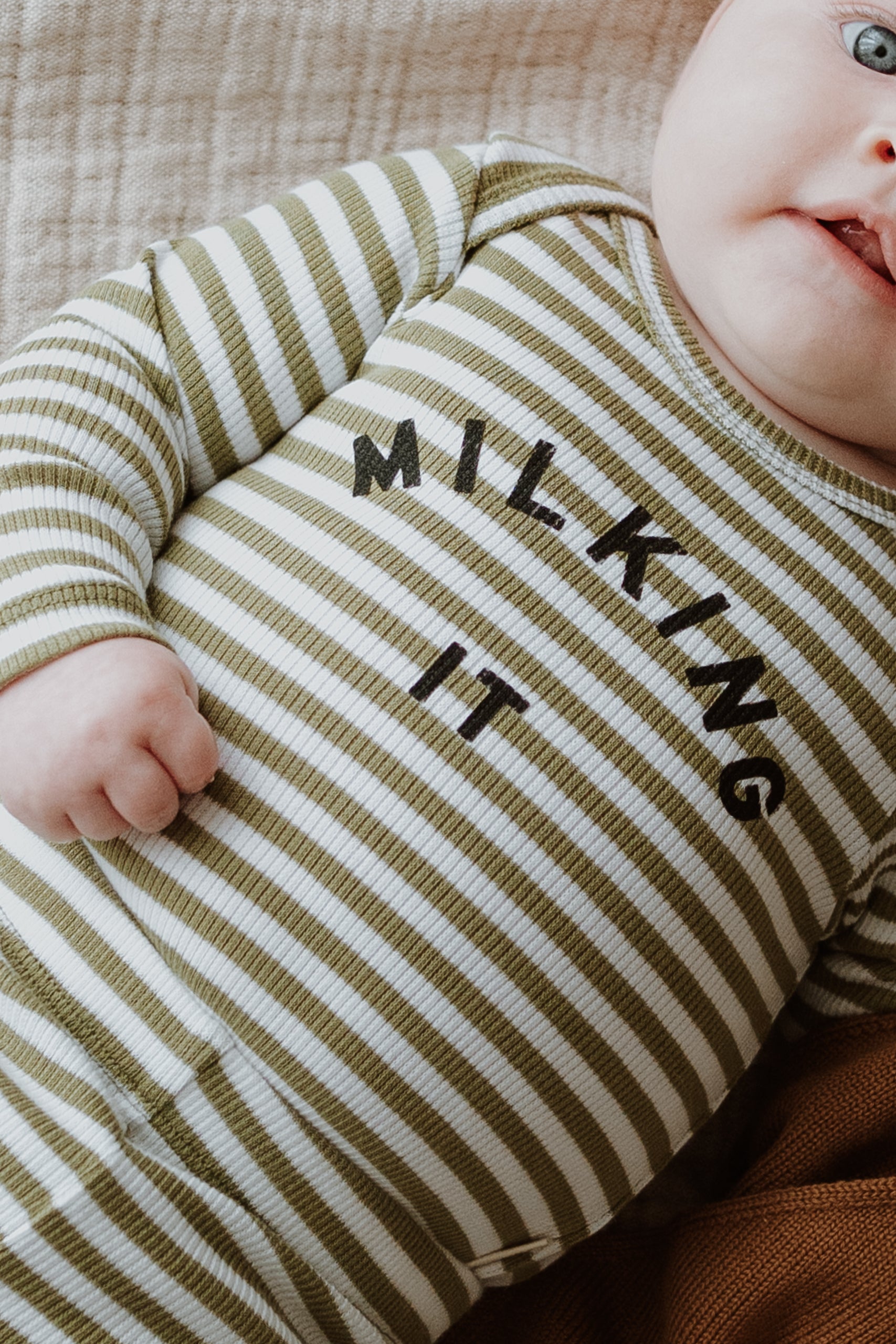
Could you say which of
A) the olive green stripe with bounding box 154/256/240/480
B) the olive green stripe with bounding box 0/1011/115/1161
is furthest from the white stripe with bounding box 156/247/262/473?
the olive green stripe with bounding box 0/1011/115/1161

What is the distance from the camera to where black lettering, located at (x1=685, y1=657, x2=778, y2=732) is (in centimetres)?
74

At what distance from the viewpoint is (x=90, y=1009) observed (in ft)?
2.27

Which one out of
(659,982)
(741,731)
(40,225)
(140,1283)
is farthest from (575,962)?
(40,225)

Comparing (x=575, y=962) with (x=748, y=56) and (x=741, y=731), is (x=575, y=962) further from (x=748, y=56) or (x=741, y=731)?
(x=748, y=56)

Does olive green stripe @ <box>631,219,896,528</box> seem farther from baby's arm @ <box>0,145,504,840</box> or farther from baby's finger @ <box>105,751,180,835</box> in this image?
baby's finger @ <box>105,751,180,835</box>

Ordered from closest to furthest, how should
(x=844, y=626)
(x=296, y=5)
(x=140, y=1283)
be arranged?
(x=140, y=1283) < (x=844, y=626) < (x=296, y=5)

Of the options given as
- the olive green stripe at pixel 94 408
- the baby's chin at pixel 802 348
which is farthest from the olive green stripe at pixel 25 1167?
the baby's chin at pixel 802 348

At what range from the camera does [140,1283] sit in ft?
2.17

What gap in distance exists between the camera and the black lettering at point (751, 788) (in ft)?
2.44

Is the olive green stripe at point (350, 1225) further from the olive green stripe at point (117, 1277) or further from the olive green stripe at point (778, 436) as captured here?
the olive green stripe at point (778, 436)

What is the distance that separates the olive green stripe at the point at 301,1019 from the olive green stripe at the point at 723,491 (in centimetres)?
31

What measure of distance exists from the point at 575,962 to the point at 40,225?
0.66 meters

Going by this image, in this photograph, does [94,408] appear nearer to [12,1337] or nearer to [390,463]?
[390,463]

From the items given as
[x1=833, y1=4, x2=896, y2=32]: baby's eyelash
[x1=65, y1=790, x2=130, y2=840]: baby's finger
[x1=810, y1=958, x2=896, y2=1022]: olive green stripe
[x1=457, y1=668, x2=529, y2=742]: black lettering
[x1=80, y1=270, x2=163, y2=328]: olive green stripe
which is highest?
[x1=833, y1=4, x2=896, y2=32]: baby's eyelash
